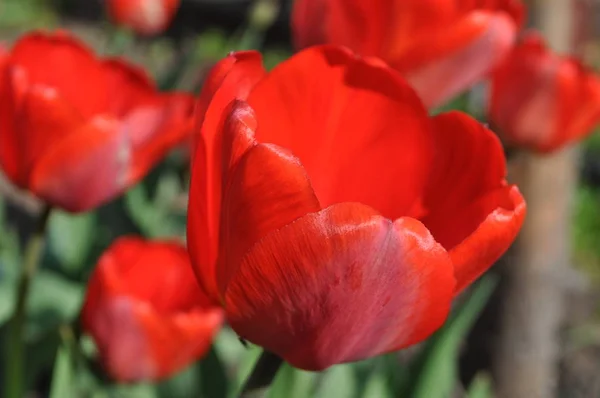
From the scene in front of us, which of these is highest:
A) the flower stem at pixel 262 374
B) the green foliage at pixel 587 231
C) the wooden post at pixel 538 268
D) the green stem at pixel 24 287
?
the flower stem at pixel 262 374

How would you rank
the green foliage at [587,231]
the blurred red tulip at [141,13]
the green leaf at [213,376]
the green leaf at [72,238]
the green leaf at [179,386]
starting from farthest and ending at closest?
the green foliage at [587,231], the blurred red tulip at [141,13], the green leaf at [72,238], the green leaf at [179,386], the green leaf at [213,376]

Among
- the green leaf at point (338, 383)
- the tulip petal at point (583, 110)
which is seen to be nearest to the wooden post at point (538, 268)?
the tulip petal at point (583, 110)

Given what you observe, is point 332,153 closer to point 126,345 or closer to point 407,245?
point 407,245

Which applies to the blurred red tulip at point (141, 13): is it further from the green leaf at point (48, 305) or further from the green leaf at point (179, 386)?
the green leaf at point (179, 386)

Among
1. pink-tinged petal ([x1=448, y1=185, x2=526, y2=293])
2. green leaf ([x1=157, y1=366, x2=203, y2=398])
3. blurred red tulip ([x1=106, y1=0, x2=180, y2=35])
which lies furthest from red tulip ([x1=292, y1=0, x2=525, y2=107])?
blurred red tulip ([x1=106, y1=0, x2=180, y2=35])

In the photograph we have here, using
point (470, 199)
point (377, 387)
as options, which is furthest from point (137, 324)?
point (470, 199)

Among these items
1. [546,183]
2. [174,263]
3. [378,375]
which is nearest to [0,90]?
[174,263]

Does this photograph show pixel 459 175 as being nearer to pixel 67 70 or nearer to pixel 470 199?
pixel 470 199
